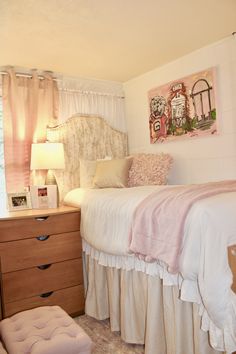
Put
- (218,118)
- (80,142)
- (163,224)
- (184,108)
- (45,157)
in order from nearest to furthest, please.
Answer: (163,224)
(218,118)
(45,157)
(184,108)
(80,142)

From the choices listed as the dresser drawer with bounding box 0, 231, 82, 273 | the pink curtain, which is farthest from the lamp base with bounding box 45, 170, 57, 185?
the dresser drawer with bounding box 0, 231, 82, 273

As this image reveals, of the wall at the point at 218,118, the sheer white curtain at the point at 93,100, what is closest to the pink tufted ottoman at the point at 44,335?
the wall at the point at 218,118

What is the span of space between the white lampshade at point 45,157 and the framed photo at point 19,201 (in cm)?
24

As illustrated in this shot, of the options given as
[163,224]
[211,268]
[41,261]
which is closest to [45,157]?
[41,261]

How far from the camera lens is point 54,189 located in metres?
2.57

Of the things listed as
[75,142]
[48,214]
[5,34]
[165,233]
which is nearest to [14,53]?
[5,34]

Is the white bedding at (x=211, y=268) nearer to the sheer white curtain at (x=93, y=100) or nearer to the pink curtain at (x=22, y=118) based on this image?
the pink curtain at (x=22, y=118)

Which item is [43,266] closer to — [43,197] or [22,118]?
[43,197]

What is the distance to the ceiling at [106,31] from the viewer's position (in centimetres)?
184

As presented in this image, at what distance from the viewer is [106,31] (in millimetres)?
2158

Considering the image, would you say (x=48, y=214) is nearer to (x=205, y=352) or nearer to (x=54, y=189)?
(x=54, y=189)

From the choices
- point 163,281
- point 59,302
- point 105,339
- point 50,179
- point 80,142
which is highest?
point 80,142

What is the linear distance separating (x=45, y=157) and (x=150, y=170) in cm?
91

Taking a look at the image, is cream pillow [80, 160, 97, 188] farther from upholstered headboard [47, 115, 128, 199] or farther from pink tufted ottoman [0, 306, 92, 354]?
pink tufted ottoman [0, 306, 92, 354]
